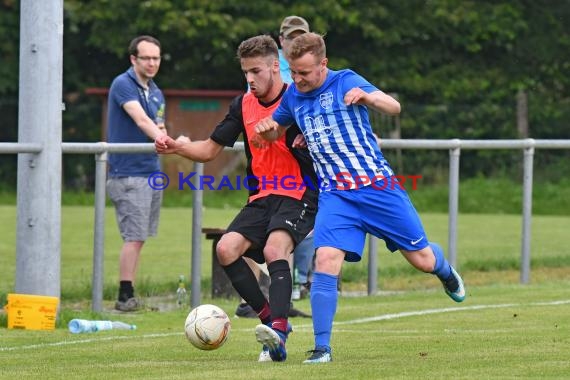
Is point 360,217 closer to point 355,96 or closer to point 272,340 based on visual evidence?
point 355,96

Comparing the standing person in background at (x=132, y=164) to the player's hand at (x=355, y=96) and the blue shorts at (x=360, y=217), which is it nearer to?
the blue shorts at (x=360, y=217)

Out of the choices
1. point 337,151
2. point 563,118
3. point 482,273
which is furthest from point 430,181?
point 337,151

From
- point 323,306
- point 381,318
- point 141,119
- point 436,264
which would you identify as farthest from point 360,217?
point 141,119

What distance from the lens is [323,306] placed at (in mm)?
7395

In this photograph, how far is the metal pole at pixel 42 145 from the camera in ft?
31.6

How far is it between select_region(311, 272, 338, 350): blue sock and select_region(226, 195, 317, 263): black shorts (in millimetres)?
764

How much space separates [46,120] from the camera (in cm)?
964

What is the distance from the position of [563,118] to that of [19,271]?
21891 mm

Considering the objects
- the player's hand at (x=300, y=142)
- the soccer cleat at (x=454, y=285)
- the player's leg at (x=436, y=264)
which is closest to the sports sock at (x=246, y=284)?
the player's hand at (x=300, y=142)

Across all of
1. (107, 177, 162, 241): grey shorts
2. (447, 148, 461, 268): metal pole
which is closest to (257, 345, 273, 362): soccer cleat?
(107, 177, 162, 241): grey shorts

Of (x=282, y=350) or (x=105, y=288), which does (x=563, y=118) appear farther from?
(x=282, y=350)

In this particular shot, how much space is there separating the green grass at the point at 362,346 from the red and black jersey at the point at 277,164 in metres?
0.97

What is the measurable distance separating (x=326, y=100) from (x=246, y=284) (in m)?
1.33

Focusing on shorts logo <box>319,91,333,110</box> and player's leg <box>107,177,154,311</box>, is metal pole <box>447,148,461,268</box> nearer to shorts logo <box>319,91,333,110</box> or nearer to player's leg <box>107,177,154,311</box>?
player's leg <box>107,177,154,311</box>
